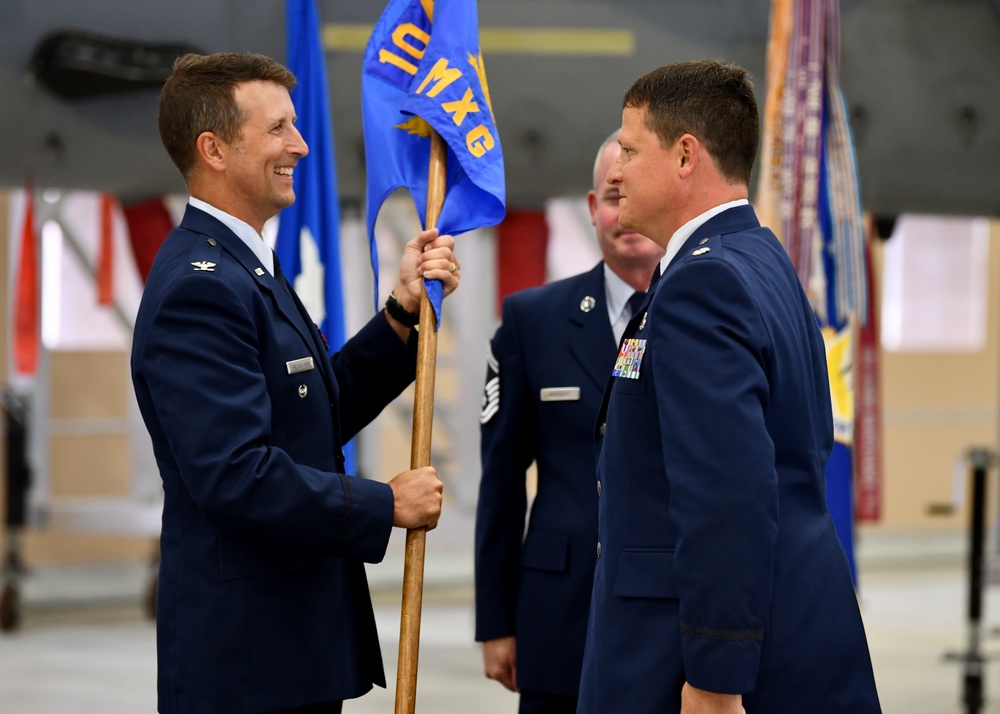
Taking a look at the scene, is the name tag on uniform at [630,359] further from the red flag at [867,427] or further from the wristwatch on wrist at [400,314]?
the red flag at [867,427]

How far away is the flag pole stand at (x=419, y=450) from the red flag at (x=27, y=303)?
3399 mm

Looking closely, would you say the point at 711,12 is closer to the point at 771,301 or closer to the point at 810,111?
the point at 810,111

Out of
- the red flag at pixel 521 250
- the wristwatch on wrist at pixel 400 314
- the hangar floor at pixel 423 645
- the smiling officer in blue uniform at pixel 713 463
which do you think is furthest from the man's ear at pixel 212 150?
the red flag at pixel 521 250

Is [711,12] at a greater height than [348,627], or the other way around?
[711,12]

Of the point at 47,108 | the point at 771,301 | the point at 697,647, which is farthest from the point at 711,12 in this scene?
the point at 697,647

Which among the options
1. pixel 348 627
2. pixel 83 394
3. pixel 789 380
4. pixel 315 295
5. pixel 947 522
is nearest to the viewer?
pixel 789 380

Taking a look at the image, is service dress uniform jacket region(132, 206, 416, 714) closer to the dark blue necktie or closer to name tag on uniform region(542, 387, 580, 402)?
the dark blue necktie

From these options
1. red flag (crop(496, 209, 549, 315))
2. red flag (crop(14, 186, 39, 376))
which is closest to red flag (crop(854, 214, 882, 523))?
red flag (crop(496, 209, 549, 315))

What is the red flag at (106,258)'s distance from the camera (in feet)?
18.6

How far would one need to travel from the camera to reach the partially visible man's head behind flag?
7.07ft

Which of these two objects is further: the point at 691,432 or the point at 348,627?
the point at 348,627

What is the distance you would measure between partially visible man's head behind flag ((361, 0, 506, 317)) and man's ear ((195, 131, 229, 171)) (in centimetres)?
47

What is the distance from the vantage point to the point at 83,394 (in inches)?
282

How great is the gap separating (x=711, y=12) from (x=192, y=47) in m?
1.74
